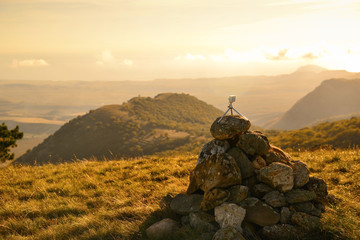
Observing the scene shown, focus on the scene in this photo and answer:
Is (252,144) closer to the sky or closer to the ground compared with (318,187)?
closer to the sky

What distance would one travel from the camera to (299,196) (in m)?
7.45

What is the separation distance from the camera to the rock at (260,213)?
6.98m

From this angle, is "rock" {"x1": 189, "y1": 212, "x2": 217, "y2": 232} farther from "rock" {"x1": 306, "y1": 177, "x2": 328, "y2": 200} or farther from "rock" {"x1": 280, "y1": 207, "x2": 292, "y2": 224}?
→ "rock" {"x1": 306, "y1": 177, "x2": 328, "y2": 200}

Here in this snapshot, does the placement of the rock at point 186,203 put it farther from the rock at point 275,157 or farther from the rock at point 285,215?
the rock at point 275,157

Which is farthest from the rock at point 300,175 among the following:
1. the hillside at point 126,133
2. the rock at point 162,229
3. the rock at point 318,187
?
the hillside at point 126,133

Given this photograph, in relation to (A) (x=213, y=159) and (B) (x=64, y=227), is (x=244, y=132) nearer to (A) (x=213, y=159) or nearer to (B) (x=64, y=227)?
(A) (x=213, y=159)

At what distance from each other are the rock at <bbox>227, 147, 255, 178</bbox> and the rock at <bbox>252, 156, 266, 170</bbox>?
0.21m

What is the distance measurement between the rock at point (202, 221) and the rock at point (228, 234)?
63cm

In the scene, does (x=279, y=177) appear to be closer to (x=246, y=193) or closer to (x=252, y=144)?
(x=246, y=193)

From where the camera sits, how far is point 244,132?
8633 millimetres

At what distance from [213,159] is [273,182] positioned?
Answer: 1.63 meters

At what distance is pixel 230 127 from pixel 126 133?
109 m

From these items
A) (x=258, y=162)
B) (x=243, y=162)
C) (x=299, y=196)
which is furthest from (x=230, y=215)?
(x=258, y=162)

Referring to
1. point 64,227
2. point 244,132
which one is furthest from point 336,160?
point 64,227
